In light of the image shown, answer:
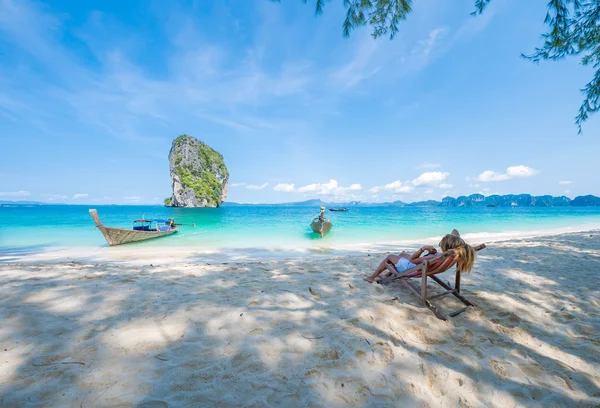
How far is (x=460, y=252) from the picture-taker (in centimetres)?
356

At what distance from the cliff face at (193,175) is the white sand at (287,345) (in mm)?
88468

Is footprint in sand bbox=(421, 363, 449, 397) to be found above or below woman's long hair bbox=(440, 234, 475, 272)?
below

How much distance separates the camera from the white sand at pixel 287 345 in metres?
2.12

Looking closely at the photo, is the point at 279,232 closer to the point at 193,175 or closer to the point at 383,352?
the point at 383,352

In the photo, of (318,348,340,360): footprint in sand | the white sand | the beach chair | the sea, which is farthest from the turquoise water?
(318,348,340,360): footprint in sand

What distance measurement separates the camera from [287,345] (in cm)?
278

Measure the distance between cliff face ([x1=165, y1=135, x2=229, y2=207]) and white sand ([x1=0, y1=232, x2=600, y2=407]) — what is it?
88468 mm

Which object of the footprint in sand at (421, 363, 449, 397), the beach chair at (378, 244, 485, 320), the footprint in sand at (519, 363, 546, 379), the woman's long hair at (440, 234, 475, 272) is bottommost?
the footprint in sand at (519, 363, 546, 379)

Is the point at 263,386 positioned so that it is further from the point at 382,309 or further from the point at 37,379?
the point at 382,309

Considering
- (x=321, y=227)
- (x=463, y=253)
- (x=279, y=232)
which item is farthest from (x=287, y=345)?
(x=279, y=232)

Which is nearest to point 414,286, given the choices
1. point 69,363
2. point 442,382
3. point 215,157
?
point 442,382

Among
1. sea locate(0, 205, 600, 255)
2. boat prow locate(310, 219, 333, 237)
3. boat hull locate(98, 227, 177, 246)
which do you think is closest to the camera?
boat hull locate(98, 227, 177, 246)

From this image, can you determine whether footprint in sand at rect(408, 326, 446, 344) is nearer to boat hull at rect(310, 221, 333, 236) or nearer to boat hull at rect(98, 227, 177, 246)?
boat hull at rect(310, 221, 333, 236)

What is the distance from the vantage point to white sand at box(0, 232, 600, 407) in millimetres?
2117
